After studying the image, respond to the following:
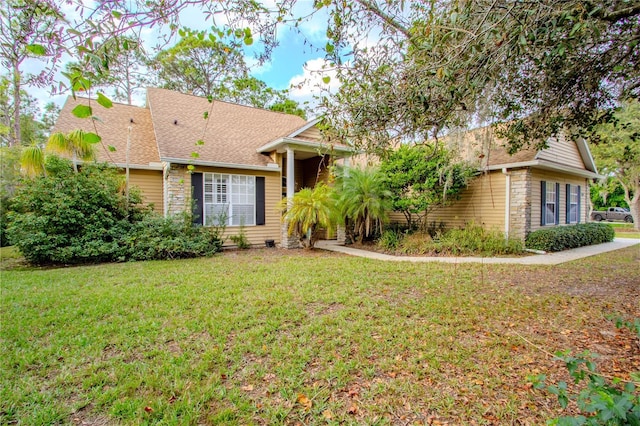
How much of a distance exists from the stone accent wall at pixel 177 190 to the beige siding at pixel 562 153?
11.1 meters

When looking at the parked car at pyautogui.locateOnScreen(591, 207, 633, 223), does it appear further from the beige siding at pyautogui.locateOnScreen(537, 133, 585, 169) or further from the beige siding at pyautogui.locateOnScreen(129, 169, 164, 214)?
the beige siding at pyautogui.locateOnScreen(129, 169, 164, 214)

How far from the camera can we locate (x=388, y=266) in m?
6.92

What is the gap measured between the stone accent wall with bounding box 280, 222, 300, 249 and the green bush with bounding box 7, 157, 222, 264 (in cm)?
247

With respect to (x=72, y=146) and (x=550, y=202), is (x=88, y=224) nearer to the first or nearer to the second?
(x=72, y=146)

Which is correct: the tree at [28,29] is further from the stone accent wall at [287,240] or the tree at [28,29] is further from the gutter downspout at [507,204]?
the gutter downspout at [507,204]

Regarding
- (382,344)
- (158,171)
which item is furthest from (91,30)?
(158,171)

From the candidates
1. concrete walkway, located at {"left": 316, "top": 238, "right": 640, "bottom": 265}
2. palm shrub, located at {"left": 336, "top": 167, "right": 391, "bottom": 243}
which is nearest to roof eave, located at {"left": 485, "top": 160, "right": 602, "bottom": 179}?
concrete walkway, located at {"left": 316, "top": 238, "right": 640, "bottom": 265}

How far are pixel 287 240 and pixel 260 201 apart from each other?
5.28 ft

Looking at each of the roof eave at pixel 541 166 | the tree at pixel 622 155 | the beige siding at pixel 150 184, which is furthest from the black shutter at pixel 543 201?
the beige siding at pixel 150 184

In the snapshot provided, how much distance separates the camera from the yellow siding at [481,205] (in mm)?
10016

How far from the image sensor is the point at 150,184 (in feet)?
Result: 30.5

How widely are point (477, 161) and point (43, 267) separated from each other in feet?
38.4

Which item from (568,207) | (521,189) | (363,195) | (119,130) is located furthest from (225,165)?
(568,207)

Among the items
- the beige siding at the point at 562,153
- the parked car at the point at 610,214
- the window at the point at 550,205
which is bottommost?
the parked car at the point at 610,214
